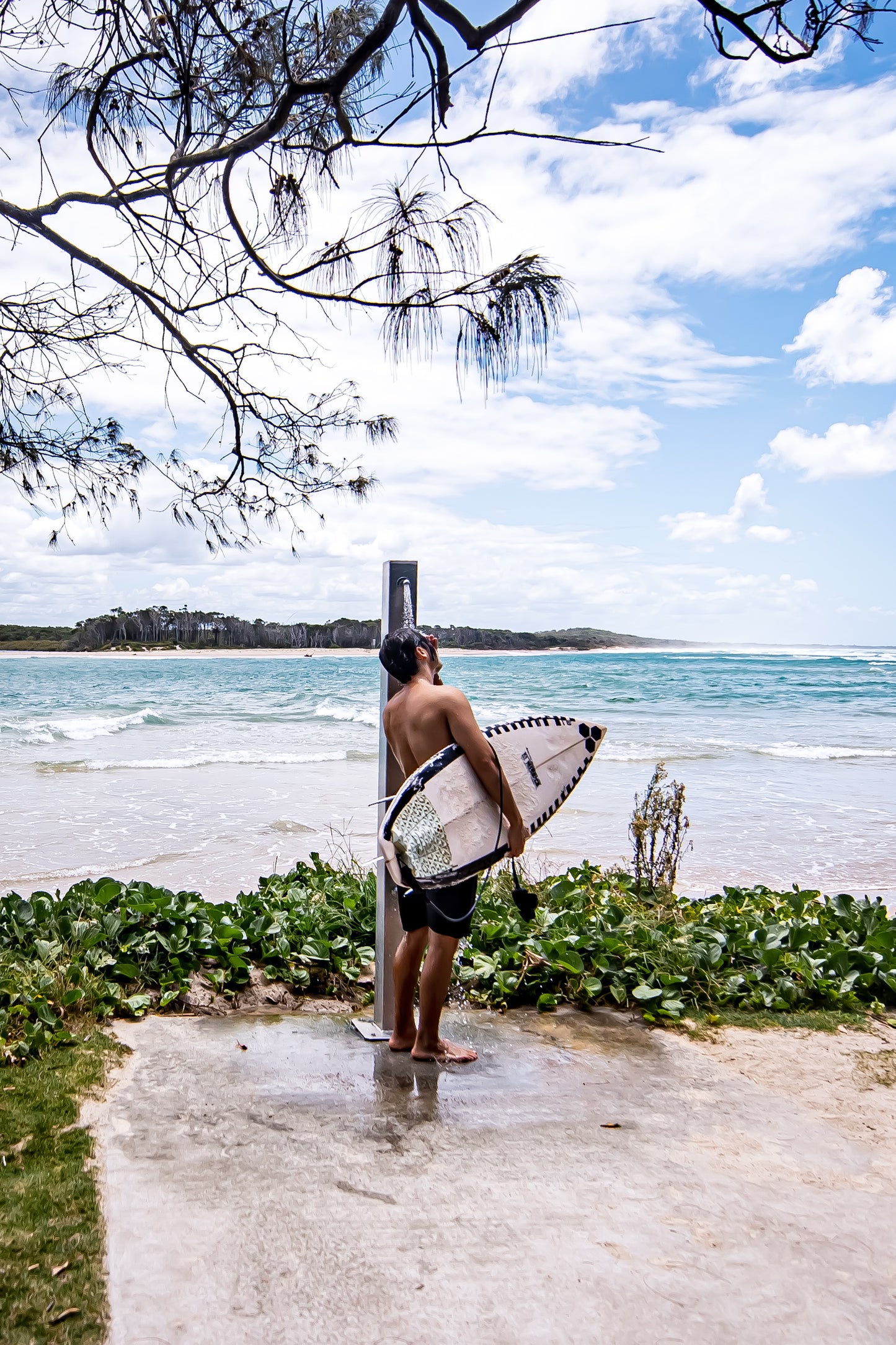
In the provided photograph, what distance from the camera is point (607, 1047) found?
13.3 feet

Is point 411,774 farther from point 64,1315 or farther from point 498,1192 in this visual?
point 64,1315

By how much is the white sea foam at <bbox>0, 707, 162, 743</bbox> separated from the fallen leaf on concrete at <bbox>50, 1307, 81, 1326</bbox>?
763 inches

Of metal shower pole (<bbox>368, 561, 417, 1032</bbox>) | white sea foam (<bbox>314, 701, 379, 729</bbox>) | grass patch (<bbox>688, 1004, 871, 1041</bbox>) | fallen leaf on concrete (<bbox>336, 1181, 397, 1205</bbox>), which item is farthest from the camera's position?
white sea foam (<bbox>314, 701, 379, 729</bbox>)

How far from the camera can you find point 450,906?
3615mm

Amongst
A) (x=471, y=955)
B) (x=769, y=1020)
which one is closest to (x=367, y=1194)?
(x=471, y=955)

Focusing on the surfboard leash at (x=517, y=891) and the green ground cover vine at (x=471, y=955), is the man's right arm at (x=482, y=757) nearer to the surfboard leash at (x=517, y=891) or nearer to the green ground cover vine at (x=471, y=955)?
the surfboard leash at (x=517, y=891)

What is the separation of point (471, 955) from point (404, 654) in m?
1.96

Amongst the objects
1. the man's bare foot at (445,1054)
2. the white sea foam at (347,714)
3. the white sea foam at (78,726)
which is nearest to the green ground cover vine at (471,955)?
the man's bare foot at (445,1054)

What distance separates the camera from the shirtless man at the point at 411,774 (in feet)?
11.8

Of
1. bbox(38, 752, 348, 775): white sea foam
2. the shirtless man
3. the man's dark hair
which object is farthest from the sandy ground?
bbox(38, 752, 348, 775): white sea foam

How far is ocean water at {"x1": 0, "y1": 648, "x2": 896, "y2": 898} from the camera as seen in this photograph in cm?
897

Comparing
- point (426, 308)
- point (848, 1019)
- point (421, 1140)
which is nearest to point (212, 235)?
point (426, 308)

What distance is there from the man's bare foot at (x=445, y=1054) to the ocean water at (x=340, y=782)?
4039mm

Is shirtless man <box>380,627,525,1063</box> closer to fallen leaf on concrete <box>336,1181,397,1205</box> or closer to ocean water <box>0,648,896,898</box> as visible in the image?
fallen leaf on concrete <box>336,1181,397,1205</box>
